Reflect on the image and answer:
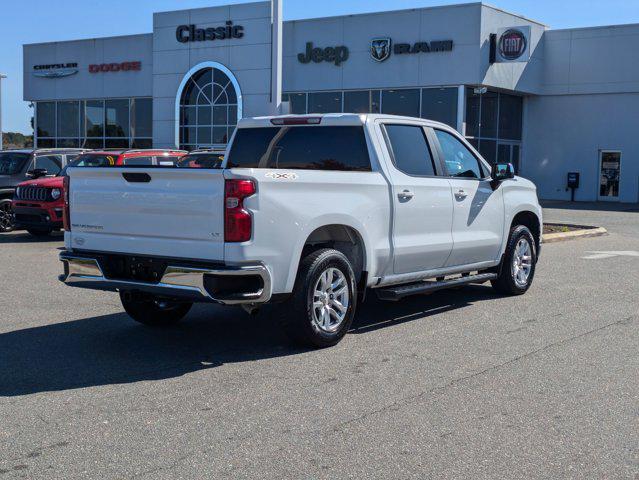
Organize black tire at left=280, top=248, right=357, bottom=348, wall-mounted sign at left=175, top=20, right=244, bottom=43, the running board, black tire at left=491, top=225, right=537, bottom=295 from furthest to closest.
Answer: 1. wall-mounted sign at left=175, top=20, right=244, bottom=43
2. black tire at left=491, top=225, right=537, bottom=295
3. the running board
4. black tire at left=280, top=248, right=357, bottom=348

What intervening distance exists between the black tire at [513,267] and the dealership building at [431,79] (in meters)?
22.5

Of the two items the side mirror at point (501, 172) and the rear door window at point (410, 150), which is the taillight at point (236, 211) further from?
the side mirror at point (501, 172)

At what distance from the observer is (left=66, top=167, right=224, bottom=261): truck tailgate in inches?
255

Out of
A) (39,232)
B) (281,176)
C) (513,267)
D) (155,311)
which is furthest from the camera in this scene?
(39,232)

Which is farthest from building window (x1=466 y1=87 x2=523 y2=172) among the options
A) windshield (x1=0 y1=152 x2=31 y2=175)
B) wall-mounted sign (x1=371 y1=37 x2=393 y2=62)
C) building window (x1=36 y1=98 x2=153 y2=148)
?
windshield (x1=0 y1=152 x2=31 y2=175)

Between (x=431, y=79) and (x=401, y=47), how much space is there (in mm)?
1876

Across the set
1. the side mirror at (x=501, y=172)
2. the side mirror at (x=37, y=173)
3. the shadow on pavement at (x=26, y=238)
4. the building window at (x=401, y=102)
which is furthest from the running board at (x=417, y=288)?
the building window at (x=401, y=102)

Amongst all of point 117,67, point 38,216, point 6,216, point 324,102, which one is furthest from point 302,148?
point 117,67

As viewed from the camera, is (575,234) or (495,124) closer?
(575,234)

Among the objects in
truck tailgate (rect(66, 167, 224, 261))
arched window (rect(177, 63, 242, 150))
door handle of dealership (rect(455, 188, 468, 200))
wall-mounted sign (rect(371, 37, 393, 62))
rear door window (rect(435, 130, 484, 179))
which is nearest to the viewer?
truck tailgate (rect(66, 167, 224, 261))

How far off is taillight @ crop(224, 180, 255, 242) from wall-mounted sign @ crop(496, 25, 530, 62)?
27.5 metres

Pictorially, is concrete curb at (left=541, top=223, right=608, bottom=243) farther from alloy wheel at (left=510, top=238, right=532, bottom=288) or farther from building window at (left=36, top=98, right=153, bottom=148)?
building window at (left=36, top=98, right=153, bottom=148)

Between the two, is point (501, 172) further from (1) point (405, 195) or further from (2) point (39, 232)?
(2) point (39, 232)

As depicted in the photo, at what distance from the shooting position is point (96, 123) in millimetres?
42406
